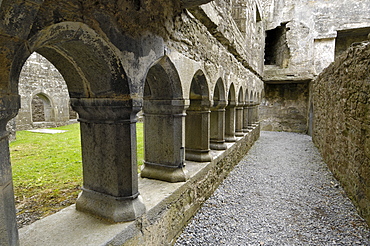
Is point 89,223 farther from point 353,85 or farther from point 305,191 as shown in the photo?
point 353,85

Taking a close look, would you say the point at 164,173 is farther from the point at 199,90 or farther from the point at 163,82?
the point at 199,90

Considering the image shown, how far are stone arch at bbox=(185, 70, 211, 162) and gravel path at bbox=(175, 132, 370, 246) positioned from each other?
836 millimetres

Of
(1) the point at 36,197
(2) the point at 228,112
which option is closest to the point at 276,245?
(1) the point at 36,197

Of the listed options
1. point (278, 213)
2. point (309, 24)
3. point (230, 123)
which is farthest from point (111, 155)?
point (309, 24)

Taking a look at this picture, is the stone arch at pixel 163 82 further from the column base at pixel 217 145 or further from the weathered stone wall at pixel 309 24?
the weathered stone wall at pixel 309 24

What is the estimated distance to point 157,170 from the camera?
313cm

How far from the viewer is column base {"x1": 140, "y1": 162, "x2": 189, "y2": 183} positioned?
2.98m

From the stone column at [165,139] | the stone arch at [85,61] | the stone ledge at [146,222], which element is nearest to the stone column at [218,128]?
the stone ledge at [146,222]

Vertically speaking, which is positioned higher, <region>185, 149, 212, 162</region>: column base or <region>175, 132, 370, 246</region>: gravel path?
<region>185, 149, 212, 162</region>: column base

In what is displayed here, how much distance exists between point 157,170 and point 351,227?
107 inches

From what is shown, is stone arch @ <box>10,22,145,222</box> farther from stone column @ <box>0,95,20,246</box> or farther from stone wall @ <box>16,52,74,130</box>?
stone wall @ <box>16,52,74,130</box>

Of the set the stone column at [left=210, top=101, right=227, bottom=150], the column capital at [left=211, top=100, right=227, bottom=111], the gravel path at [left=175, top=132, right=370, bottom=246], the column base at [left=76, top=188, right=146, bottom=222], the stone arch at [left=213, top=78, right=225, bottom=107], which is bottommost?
the gravel path at [left=175, top=132, right=370, bottom=246]

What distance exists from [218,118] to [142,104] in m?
3.21

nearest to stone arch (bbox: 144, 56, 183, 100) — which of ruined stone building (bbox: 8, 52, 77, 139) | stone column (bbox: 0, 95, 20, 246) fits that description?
stone column (bbox: 0, 95, 20, 246)
